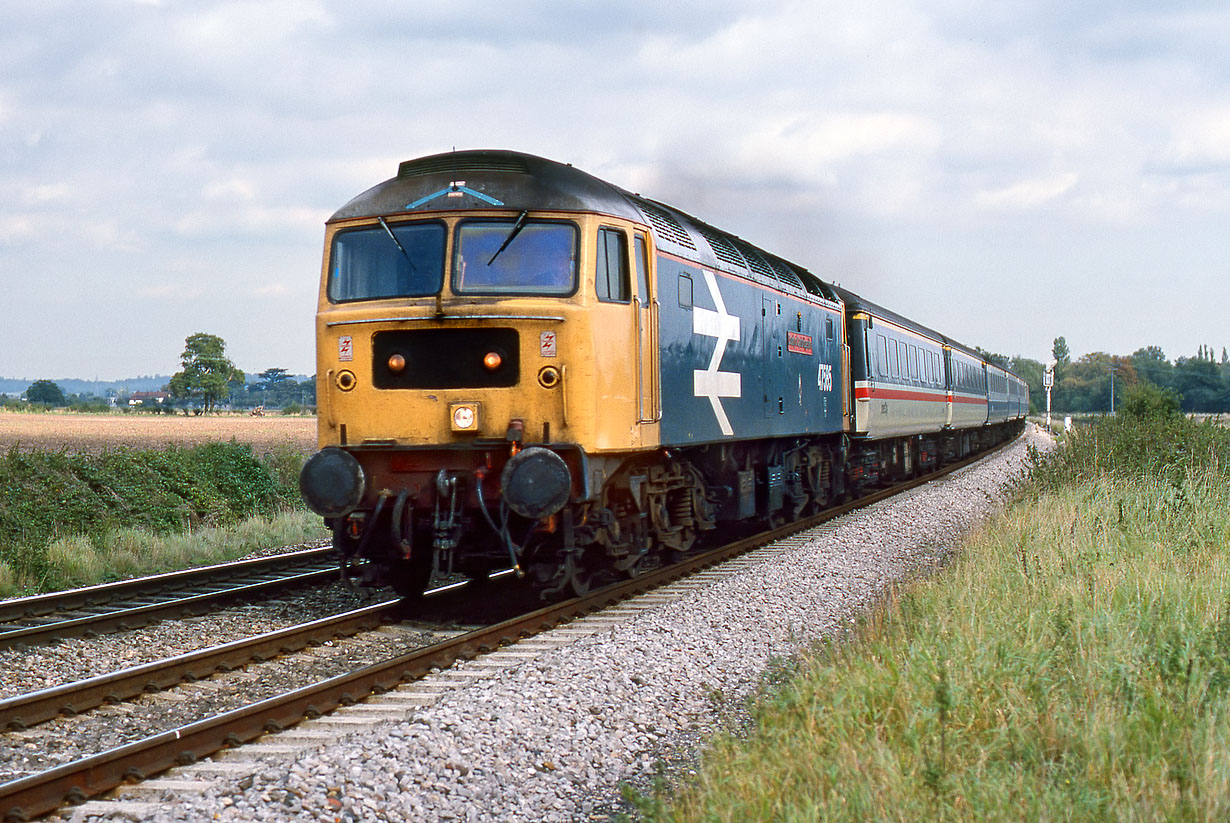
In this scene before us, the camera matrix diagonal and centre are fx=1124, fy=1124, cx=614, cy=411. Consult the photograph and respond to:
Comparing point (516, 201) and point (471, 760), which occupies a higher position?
point (516, 201)

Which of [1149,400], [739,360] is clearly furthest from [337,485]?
[1149,400]

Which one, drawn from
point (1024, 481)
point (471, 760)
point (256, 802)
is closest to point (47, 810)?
point (256, 802)

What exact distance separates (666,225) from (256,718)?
595 centimetres

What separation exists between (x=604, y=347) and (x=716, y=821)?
15.9 ft

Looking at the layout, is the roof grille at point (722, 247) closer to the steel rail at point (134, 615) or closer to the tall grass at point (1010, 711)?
the tall grass at point (1010, 711)

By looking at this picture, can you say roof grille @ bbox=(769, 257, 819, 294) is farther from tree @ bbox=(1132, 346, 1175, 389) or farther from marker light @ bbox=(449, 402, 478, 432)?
tree @ bbox=(1132, 346, 1175, 389)

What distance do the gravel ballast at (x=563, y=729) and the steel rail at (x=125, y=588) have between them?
172 inches

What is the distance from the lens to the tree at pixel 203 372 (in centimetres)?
10462

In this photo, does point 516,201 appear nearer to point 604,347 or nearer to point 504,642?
point 604,347

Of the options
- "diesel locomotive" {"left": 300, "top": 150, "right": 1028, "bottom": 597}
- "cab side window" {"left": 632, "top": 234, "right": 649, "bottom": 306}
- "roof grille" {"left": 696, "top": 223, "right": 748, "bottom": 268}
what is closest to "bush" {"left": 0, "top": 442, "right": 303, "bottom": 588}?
"diesel locomotive" {"left": 300, "top": 150, "right": 1028, "bottom": 597}

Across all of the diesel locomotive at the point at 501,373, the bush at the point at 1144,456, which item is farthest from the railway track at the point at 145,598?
the bush at the point at 1144,456

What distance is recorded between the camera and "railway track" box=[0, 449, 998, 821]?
4.60m

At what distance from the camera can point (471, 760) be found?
5145 millimetres

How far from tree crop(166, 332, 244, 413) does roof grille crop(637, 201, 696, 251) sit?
100527mm
